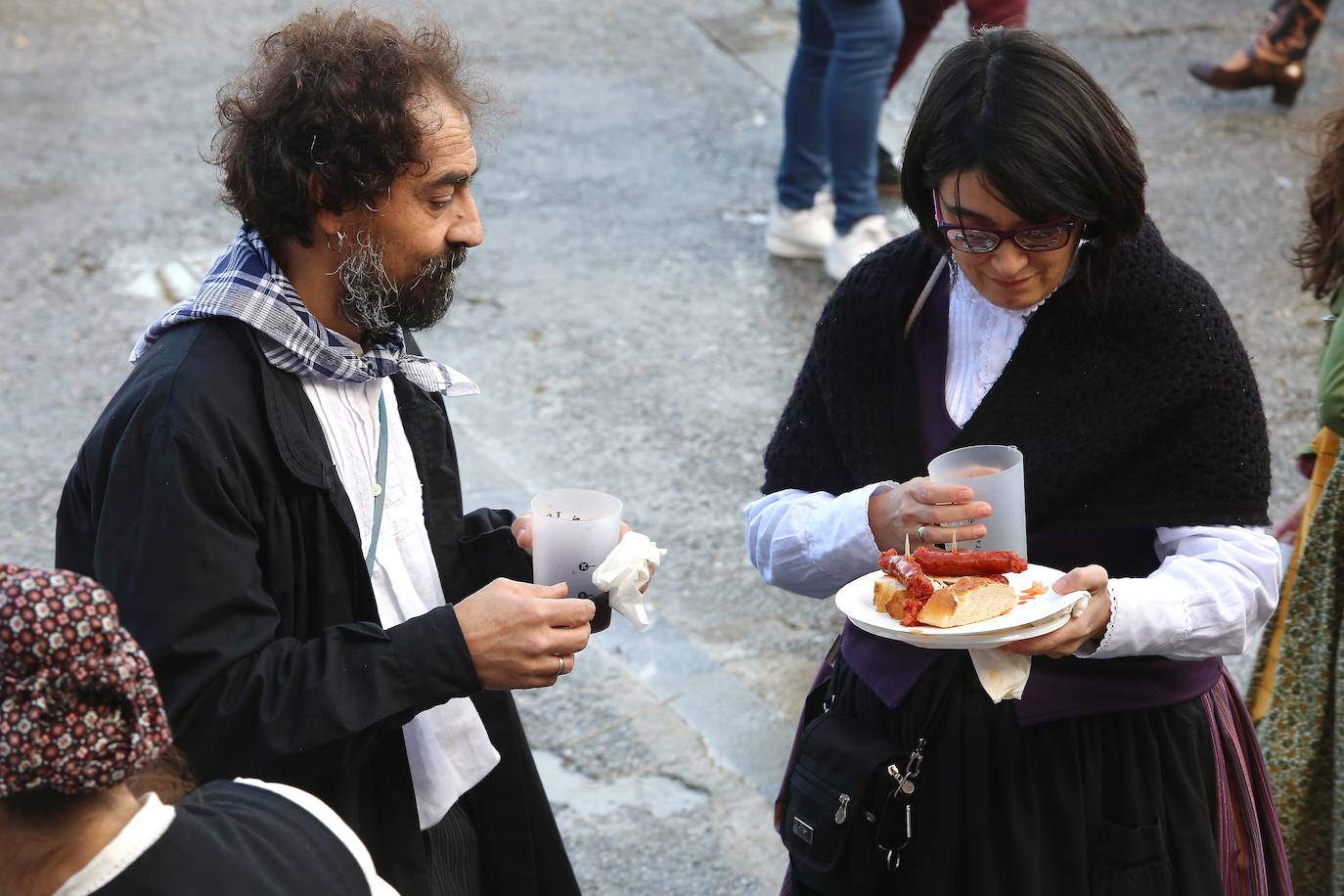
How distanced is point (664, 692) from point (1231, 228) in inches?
158

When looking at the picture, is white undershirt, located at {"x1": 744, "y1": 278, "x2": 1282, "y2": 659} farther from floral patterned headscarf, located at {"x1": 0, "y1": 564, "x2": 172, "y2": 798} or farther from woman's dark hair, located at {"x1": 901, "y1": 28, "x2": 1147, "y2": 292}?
floral patterned headscarf, located at {"x1": 0, "y1": 564, "x2": 172, "y2": 798}

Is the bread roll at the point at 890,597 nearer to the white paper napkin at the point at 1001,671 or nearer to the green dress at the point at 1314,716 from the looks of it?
the white paper napkin at the point at 1001,671

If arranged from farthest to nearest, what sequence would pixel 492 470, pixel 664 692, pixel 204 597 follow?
pixel 492 470
pixel 664 692
pixel 204 597

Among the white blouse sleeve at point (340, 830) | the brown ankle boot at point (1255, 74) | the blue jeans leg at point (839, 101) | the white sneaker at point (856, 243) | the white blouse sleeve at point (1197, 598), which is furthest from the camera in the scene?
the brown ankle boot at point (1255, 74)

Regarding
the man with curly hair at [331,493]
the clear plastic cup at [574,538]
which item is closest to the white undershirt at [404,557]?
the man with curly hair at [331,493]

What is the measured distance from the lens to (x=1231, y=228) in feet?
22.5

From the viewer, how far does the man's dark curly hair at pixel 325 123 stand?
7.07 ft

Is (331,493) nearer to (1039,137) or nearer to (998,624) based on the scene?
(998,624)

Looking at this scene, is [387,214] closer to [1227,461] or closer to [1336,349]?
[1227,461]

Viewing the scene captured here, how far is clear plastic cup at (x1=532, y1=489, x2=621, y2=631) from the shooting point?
2229 mm

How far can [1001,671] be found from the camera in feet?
7.04

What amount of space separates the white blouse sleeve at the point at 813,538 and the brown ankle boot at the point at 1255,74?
633 centimetres

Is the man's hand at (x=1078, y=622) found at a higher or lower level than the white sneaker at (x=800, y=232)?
higher

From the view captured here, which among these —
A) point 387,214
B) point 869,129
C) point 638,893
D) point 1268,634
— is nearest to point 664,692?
point 638,893
